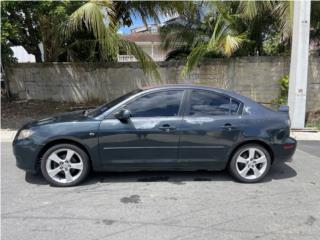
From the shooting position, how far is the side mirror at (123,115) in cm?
523

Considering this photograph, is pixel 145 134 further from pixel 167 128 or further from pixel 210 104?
pixel 210 104

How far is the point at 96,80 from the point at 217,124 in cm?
771

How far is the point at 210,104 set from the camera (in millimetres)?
5578

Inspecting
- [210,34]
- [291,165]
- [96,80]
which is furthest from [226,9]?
[291,165]

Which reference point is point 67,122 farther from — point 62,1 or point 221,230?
point 62,1

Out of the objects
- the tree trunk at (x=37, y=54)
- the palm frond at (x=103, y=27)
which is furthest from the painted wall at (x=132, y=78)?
the palm frond at (x=103, y=27)

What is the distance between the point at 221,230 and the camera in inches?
158

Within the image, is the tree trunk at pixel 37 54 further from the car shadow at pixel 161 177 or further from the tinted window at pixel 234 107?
the tinted window at pixel 234 107

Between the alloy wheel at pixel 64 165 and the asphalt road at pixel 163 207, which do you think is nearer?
the asphalt road at pixel 163 207

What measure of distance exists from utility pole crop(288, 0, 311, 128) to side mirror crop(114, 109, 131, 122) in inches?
238

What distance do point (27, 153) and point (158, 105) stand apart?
6.53 ft

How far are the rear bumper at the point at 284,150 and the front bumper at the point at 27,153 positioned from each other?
3.48 metres

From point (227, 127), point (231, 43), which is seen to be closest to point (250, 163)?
point (227, 127)

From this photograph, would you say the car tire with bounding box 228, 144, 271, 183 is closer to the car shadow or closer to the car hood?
the car shadow
